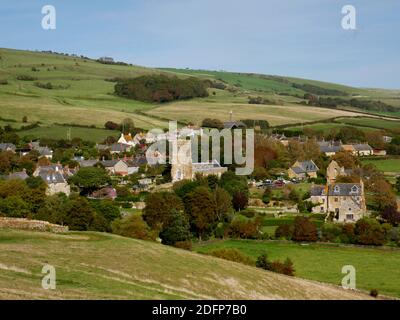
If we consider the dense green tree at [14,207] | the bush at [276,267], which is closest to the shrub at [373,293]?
the bush at [276,267]

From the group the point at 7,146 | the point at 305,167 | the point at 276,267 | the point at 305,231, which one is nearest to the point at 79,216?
the point at 305,231

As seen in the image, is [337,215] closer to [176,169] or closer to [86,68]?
[176,169]

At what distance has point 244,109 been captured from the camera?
14088cm

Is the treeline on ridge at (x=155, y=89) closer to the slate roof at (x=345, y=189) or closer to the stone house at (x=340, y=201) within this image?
the stone house at (x=340, y=201)

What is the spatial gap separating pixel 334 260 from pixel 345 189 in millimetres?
17715

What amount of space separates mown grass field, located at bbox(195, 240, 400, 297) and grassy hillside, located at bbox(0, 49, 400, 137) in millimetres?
62643

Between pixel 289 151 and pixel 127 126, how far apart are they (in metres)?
33.5

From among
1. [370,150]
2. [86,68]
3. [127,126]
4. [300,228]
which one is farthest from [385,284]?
[86,68]

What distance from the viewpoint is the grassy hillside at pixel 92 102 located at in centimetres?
11944

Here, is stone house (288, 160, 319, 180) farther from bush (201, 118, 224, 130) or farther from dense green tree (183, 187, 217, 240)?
bush (201, 118, 224, 130)

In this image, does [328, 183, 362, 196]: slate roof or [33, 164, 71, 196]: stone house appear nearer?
[328, 183, 362, 196]: slate roof

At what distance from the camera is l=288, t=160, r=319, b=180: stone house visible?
80625 millimetres

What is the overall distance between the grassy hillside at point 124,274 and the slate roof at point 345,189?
27105mm

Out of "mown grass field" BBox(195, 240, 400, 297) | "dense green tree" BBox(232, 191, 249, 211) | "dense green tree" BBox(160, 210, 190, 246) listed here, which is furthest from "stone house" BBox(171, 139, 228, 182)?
"dense green tree" BBox(160, 210, 190, 246)
